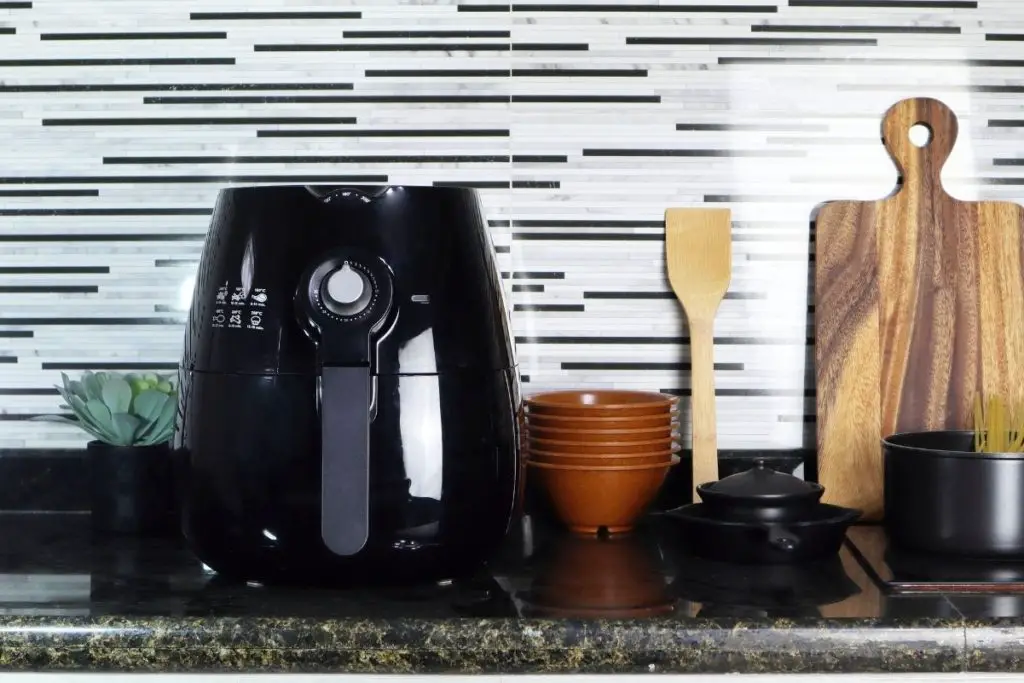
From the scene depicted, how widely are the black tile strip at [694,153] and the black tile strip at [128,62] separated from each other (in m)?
0.44

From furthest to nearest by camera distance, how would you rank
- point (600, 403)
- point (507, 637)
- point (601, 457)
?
point (600, 403)
point (601, 457)
point (507, 637)

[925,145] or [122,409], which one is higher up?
[925,145]

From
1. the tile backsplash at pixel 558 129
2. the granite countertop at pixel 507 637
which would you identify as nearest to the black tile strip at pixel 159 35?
the tile backsplash at pixel 558 129

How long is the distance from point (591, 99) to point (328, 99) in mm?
299

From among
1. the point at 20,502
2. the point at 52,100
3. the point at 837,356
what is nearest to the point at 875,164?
the point at 837,356

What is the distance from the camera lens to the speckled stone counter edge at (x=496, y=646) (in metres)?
0.83

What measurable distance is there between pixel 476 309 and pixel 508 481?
15 cm

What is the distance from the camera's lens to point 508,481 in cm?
96

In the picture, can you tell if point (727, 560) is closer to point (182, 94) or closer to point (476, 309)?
point (476, 309)

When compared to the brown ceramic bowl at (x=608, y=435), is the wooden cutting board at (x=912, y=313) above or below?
above

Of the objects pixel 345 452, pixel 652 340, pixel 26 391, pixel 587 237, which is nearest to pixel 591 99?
pixel 587 237

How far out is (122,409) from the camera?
118 cm

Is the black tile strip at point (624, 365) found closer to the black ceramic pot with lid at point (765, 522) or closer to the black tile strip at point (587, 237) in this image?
the black tile strip at point (587, 237)

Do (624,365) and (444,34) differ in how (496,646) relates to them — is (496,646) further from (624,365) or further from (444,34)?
(444,34)
